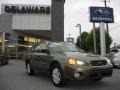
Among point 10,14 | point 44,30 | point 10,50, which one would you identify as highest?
point 10,14

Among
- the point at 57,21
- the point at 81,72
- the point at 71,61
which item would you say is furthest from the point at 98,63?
the point at 57,21

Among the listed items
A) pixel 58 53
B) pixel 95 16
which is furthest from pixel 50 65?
pixel 95 16

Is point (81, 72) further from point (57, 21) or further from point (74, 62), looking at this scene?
point (57, 21)

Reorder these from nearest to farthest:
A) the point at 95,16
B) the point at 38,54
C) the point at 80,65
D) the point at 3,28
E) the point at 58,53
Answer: the point at 80,65 → the point at 58,53 → the point at 38,54 → the point at 95,16 → the point at 3,28

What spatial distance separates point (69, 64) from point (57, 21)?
33.8 m

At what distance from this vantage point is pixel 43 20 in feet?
141

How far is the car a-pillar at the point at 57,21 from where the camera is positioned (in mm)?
41844

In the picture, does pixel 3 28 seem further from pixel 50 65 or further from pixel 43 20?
pixel 50 65

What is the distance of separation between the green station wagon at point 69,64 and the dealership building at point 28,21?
31.4 metres

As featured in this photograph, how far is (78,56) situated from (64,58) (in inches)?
19.3

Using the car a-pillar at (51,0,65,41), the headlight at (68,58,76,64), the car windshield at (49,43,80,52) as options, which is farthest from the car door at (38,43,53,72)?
the car a-pillar at (51,0,65,41)

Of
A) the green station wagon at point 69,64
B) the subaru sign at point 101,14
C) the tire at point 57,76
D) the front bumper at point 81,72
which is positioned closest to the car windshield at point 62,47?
the green station wagon at point 69,64

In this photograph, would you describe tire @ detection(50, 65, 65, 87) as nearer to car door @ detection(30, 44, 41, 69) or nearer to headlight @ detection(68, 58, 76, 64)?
headlight @ detection(68, 58, 76, 64)

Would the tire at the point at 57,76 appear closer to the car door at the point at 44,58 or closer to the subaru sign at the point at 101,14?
the car door at the point at 44,58
